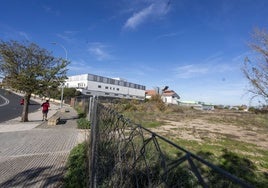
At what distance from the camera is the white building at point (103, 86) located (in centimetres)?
7181

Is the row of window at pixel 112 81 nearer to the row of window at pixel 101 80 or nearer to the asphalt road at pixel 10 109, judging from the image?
the row of window at pixel 101 80

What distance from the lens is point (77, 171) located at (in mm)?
5332

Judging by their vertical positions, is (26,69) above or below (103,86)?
below

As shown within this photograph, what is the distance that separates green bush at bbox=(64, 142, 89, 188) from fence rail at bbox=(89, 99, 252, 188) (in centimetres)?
127

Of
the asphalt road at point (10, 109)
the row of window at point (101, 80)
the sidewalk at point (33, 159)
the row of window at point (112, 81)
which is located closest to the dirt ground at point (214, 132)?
the sidewalk at point (33, 159)

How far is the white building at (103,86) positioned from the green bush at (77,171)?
58.7 meters

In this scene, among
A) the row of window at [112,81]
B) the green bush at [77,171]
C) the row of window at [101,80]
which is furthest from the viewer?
the row of window at [112,81]

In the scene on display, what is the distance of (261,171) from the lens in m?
5.77

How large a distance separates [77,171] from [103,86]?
2878 inches

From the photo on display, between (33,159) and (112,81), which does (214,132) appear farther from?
(112,81)

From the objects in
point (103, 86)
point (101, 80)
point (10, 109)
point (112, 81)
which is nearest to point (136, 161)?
point (10, 109)

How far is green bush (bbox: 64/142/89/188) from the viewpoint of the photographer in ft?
15.5

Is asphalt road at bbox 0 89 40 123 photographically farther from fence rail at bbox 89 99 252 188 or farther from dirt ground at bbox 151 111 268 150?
fence rail at bbox 89 99 252 188

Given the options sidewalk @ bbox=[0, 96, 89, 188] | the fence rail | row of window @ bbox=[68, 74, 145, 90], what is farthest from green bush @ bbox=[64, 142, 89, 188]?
row of window @ bbox=[68, 74, 145, 90]
